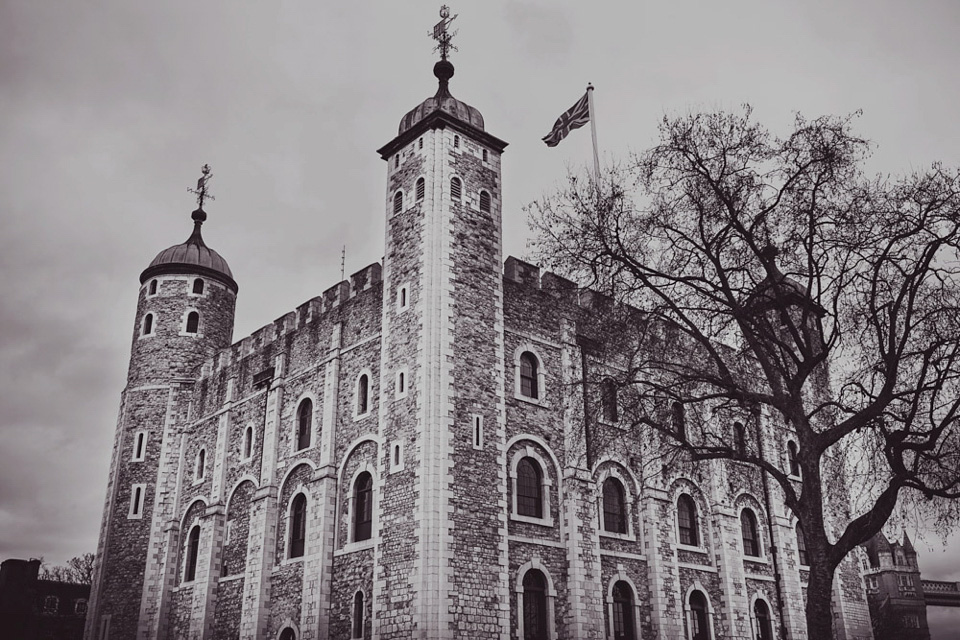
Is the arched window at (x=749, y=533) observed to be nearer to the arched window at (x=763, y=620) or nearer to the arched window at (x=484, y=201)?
the arched window at (x=763, y=620)

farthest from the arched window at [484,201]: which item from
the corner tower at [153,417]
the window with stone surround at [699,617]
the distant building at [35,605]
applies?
the distant building at [35,605]

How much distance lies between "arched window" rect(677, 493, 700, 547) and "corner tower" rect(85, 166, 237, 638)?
18728 mm

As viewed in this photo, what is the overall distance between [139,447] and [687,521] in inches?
832

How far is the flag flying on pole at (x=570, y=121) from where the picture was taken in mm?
28375

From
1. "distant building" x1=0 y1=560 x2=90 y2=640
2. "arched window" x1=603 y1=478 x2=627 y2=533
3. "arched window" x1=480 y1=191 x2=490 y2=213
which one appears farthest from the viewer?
"distant building" x1=0 y1=560 x2=90 y2=640

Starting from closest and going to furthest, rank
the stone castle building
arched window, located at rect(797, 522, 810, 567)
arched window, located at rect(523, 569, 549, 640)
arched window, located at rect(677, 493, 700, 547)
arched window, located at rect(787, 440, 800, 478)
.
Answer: the stone castle building → arched window, located at rect(523, 569, 549, 640) → arched window, located at rect(677, 493, 700, 547) → arched window, located at rect(797, 522, 810, 567) → arched window, located at rect(787, 440, 800, 478)

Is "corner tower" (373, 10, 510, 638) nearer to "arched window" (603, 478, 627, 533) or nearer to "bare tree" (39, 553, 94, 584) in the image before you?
"arched window" (603, 478, 627, 533)

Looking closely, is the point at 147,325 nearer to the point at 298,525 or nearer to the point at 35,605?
the point at 298,525

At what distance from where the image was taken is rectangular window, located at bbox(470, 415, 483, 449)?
2275 cm

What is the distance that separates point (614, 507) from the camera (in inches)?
1056

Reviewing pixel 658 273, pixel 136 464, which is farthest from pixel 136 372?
pixel 658 273

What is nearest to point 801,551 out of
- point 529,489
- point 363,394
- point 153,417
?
point 529,489

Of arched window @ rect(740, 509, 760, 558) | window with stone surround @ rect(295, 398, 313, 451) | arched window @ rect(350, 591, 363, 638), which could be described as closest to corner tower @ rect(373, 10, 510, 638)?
arched window @ rect(350, 591, 363, 638)

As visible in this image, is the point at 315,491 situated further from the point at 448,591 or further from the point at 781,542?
the point at 781,542
